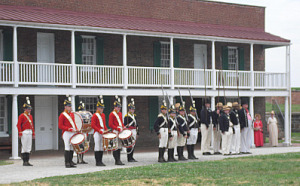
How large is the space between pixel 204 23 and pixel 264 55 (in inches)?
159

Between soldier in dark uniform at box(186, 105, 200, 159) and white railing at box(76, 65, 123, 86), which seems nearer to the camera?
A: soldier in dark uniform at box(186, 105, 200, 159)

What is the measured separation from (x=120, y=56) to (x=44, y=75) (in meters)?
4.96

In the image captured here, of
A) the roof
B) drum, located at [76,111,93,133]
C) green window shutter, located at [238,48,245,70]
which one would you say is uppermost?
the roof

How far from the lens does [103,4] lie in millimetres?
26422

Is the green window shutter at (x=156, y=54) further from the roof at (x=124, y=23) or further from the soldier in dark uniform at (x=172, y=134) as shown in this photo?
the soldier in dark uniform at (x=172, y=134)

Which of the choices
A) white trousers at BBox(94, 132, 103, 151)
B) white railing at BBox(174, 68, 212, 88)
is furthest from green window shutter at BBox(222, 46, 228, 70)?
white trousers at BBox(94, 132, 103, 151)

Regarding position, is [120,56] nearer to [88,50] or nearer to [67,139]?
[88,50]

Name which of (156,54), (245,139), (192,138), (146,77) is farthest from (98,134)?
(156,54)

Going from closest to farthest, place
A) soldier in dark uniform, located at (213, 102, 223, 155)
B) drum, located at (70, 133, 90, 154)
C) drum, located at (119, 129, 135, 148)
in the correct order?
1. drum, located at (70, 133, 90, 154)
2. drum, located at (119, 129, 135, 148)
3. soldier in dark uniform, located at (213, 102, 223, 155)

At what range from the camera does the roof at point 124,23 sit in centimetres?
2152

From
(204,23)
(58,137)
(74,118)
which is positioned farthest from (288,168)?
(204,23)

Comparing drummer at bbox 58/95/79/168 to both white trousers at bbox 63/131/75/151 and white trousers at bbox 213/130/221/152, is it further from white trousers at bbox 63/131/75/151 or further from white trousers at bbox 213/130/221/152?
white trousers at bbox 213/130/221/152

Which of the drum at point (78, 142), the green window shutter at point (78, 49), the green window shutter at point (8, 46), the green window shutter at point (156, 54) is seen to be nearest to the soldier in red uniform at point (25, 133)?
the drum at point (78, 142)

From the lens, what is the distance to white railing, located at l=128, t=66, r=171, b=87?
23.6 meters
